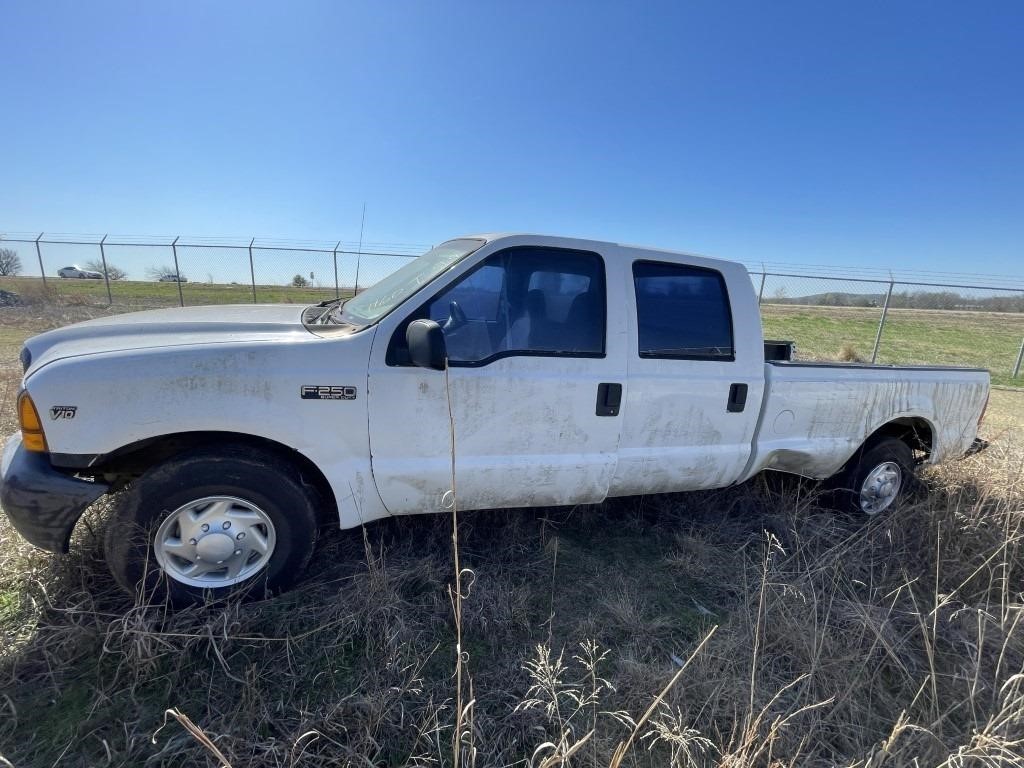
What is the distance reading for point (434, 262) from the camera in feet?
9.55

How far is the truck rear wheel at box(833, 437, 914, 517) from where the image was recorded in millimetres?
3633

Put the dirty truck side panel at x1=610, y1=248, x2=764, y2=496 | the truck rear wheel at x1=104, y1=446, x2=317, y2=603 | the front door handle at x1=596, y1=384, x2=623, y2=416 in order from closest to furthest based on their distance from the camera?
the truck rear wheel at x1=104, y1=446, x2=317, y2=603, the front door handle at x1=596, y1=384, x2=623, y2=416, the dirty truck side panel at x1=610, y1=248, x2=764, y2=496

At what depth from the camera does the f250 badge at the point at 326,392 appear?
2254 mm

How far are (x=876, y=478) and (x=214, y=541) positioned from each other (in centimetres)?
436

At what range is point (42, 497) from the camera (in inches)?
81.3

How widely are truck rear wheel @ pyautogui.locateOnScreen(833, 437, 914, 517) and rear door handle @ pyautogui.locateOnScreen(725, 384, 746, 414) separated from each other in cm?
133

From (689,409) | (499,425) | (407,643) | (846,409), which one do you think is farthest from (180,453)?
(846,409)

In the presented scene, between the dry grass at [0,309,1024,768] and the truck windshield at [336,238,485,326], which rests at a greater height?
the truck windshield at [336,238,485,326]

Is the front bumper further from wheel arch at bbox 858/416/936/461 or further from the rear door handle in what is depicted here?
wheel arch at bbox 858/416/936/461

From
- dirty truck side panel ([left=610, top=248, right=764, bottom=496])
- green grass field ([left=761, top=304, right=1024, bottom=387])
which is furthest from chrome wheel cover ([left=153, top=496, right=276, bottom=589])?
green grass field ([left=761, top=304, right=1024, bottom=387])

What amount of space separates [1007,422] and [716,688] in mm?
7717

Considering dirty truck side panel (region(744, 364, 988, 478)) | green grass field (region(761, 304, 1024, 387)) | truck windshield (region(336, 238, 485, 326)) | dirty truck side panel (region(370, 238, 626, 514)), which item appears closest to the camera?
dirty truck side panel (region(370, 238, 626, 514))

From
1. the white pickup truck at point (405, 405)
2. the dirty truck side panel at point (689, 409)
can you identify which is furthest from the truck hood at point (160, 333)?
the dirty truck side panel at point (689, 409)

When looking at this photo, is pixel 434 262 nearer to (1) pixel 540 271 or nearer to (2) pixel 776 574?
(1) pixel 540 271
